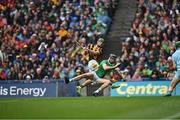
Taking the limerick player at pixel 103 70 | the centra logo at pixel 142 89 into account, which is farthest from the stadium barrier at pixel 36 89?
the limerick player at pixel 103 70

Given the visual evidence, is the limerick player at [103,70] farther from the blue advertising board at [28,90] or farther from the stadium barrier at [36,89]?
the blue advertising board at [28,90]

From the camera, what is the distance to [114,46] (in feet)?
90.9

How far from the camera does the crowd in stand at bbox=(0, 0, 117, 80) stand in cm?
2687

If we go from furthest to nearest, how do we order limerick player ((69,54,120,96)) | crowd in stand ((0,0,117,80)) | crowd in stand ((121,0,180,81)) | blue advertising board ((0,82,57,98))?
crowd in stand ((0,0,117,80)) → blue advertising board ((0,82,57,98)) → crowd in stand ((121,0,180,81)) → limerick player ((69,54,120,96))

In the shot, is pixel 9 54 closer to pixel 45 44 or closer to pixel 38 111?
pixel 45 44

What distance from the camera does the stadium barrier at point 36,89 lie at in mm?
24422

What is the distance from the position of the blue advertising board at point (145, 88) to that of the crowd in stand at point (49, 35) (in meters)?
2.90

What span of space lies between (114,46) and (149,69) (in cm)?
392

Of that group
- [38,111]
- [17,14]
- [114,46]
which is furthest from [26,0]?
[38,111]

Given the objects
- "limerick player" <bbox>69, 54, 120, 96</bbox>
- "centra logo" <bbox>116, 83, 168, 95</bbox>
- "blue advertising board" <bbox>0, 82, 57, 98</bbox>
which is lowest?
"blue advertising board" <bbox>0, 82, 57, 98</bbox>

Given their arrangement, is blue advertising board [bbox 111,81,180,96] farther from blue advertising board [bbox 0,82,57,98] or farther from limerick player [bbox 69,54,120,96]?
blue advertising board [bbox 0,82,57,98]

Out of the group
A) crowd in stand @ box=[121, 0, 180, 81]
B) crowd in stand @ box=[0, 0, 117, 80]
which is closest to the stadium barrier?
crowd in stand @ box=[0, 0, 117, 80]

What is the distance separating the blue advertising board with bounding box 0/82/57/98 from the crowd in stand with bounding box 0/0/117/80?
4.98 feet

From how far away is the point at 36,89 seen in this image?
2495 centimetres
